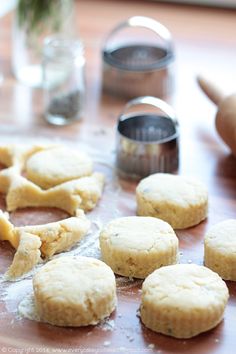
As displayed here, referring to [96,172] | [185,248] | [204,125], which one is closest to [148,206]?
[185,248]

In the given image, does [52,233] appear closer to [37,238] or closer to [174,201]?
[37,238]

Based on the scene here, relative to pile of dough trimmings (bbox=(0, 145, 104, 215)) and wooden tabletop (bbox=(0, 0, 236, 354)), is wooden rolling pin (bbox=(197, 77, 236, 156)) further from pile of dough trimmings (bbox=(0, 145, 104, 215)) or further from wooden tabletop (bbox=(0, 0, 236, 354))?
pile of dough trimmings (bbox=(0, 145, 104, 215))

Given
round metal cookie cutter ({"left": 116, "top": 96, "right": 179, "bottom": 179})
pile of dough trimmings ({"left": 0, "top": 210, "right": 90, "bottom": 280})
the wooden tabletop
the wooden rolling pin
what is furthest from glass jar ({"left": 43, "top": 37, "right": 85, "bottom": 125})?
pile of dough trimmings ({"left": 0, "top": 210, "right": 90, "bottom": 280})

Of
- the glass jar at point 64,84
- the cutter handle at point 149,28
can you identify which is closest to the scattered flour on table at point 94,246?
the glass jar at point 64,84

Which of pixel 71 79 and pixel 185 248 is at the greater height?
pixel 71 79

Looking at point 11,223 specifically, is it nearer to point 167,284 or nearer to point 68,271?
point 68,271

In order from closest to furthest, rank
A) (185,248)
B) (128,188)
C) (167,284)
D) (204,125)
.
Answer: (167,284) → (185,248) → (128,188) → (204,125)
